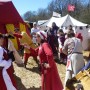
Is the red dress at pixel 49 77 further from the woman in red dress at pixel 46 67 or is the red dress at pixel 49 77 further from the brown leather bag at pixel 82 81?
the brown leather bag at pixel 82 81

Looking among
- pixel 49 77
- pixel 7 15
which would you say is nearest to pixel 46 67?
pixel 49 77

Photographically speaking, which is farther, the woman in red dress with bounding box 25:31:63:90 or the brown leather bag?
the woman in red dress with bounding box 25:31:63:90

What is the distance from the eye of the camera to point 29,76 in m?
10.3

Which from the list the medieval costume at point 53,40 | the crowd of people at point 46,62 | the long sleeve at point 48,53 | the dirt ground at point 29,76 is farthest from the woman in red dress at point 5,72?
the medieval costume at point 53,40

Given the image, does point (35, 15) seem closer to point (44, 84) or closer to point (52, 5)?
point (52, 5)

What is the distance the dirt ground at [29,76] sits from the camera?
9102 millimetres

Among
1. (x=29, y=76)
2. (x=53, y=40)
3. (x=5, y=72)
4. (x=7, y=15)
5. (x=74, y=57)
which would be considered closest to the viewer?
(x=5, y=72)

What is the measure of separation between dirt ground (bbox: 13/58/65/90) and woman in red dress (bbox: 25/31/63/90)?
225cm

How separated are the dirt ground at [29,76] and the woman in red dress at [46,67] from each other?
225cm

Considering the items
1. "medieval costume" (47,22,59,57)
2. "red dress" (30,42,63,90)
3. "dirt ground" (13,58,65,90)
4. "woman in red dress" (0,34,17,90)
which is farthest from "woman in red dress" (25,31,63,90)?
"medieval costume" (47,22,59,57)

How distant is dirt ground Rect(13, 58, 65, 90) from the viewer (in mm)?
9102

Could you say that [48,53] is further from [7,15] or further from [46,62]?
[7,15]

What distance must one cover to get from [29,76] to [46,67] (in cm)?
393

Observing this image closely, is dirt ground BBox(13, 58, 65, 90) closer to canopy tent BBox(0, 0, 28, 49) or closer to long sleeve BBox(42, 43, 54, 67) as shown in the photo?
canopy tent BBox(0, 0, 28, 49)
